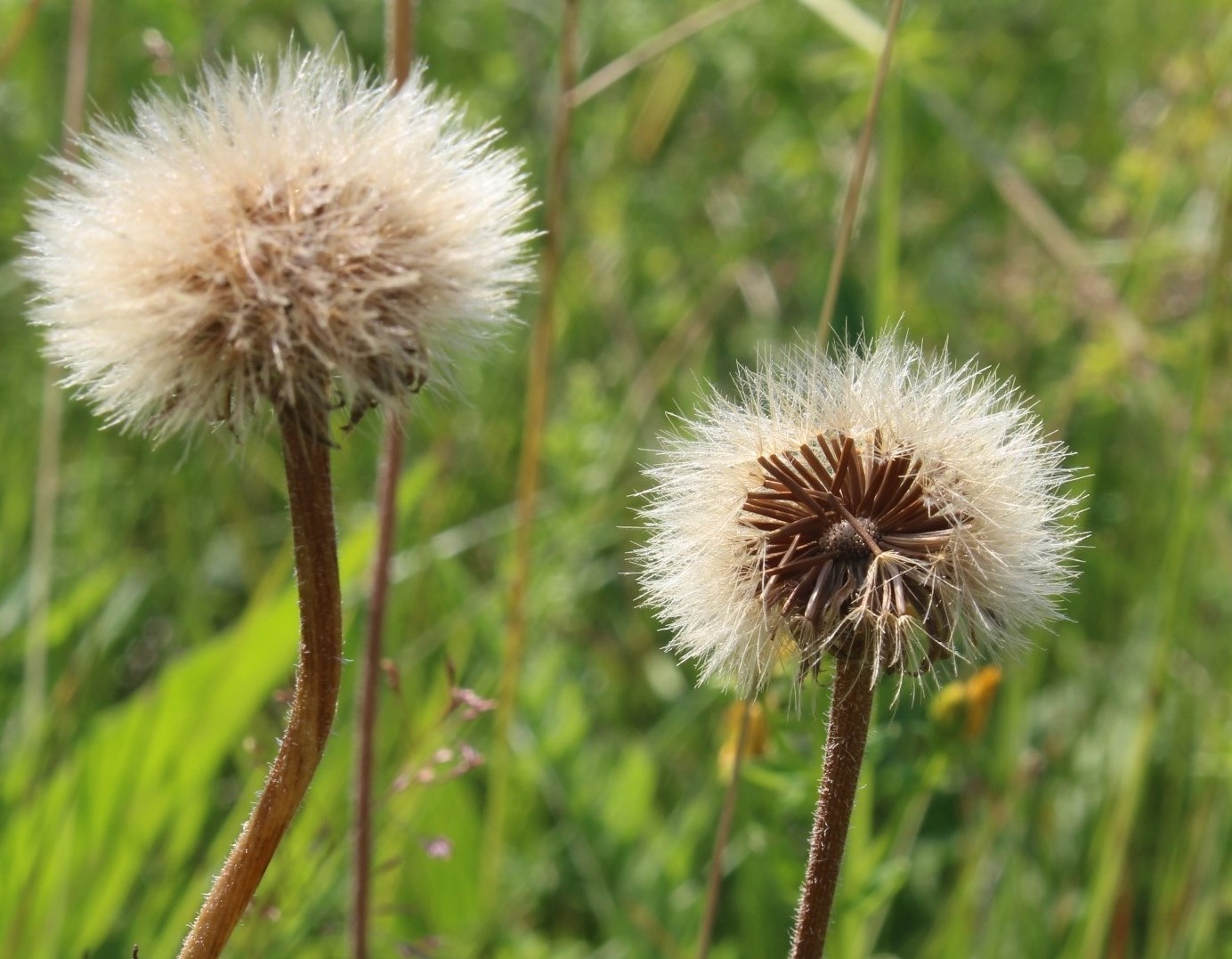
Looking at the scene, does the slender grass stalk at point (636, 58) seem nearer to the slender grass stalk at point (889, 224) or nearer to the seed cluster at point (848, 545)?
the slender grass stalk at point (889, 224)

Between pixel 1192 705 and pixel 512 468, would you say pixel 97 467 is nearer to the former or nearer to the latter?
pixel 512 468

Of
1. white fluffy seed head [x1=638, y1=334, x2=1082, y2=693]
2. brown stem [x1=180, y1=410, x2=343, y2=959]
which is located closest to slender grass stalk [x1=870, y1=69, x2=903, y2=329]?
white fluffy seed head [x1=638, y1=334, x2=1082, y2=693]

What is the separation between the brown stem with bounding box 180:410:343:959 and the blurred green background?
1.30 ft

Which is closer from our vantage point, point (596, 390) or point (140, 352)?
point (140, 352)

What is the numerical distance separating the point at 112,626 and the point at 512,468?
1.10 meters

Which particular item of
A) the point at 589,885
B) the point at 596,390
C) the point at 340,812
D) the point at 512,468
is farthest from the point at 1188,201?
the point at 340,812

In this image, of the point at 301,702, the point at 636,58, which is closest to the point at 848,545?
the point at 301,702

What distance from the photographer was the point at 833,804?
3.11 ft

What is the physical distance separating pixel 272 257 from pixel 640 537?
227 centimetres

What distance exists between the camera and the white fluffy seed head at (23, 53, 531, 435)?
0.93 m

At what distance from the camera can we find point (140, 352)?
94cm

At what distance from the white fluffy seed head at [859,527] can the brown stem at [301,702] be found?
26 centimetres

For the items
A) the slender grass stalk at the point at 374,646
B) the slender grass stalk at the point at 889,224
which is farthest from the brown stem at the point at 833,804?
the slender grass stalk at the point at 889,224

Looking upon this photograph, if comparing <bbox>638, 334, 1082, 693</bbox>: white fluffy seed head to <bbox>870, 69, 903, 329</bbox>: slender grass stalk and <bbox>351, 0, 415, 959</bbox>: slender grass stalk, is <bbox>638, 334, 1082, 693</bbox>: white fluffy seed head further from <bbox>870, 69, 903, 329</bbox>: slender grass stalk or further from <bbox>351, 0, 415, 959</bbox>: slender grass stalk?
<bbox>870, 69, 903, 329</bbox>: slender grass stalk
